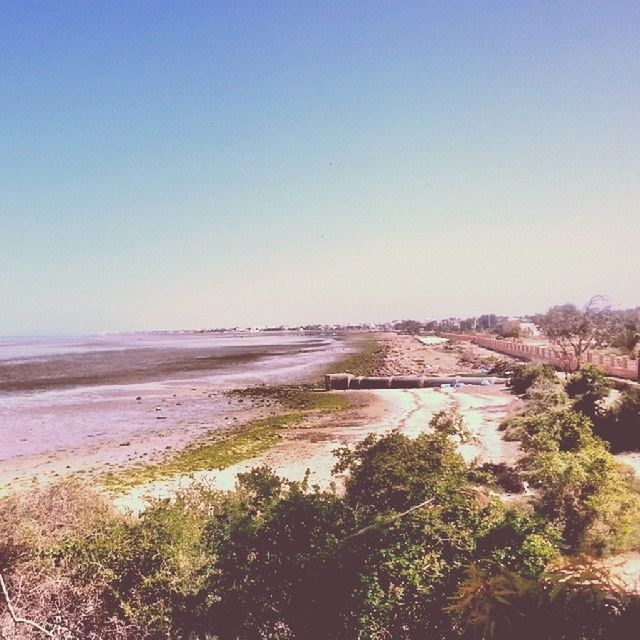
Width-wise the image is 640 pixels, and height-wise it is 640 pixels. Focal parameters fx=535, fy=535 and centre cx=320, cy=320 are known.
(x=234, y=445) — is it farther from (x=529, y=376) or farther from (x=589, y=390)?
(x=529, y=376)

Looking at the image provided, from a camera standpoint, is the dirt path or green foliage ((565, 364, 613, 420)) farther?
green foliage ((565, 364, 613, 420))

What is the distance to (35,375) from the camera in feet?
193

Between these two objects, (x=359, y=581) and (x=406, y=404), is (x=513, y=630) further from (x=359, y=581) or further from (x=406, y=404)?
(x=406, y=404)

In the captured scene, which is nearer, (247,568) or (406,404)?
(247,568)

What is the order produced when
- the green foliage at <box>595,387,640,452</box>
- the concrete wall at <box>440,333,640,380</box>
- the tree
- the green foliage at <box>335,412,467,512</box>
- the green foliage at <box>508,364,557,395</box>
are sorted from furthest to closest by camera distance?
the tree
the green foliage at <box>508,364,557,395</box>
the concrete wall at <box>440,333,640,380</box>
the green foliage at <box>595,387,640,452</box>
the green foliage at <box>335,412,467,512</box>

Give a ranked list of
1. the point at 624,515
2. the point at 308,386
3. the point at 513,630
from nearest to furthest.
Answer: the point at 513,630 → the point at 624,515 → the point at 308,386

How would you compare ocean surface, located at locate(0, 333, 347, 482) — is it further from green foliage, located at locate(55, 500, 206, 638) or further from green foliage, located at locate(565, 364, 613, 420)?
green foliage, located at locate(565, 364, 613, 420)

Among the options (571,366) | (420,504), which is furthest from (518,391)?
(420,504)

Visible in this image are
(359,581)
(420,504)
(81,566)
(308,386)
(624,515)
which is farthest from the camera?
(308,386)

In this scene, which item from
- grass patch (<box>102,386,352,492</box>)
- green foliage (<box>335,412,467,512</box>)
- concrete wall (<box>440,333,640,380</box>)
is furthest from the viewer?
concrete wall (<box>440,333,640,380</box>)

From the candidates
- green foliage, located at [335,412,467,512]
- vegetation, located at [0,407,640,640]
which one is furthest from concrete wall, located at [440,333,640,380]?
vegetation, located at [0,407,640,640]

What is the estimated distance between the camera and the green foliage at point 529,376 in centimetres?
2965

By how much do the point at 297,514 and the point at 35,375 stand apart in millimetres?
59964

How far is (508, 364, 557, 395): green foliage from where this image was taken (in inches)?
1168
